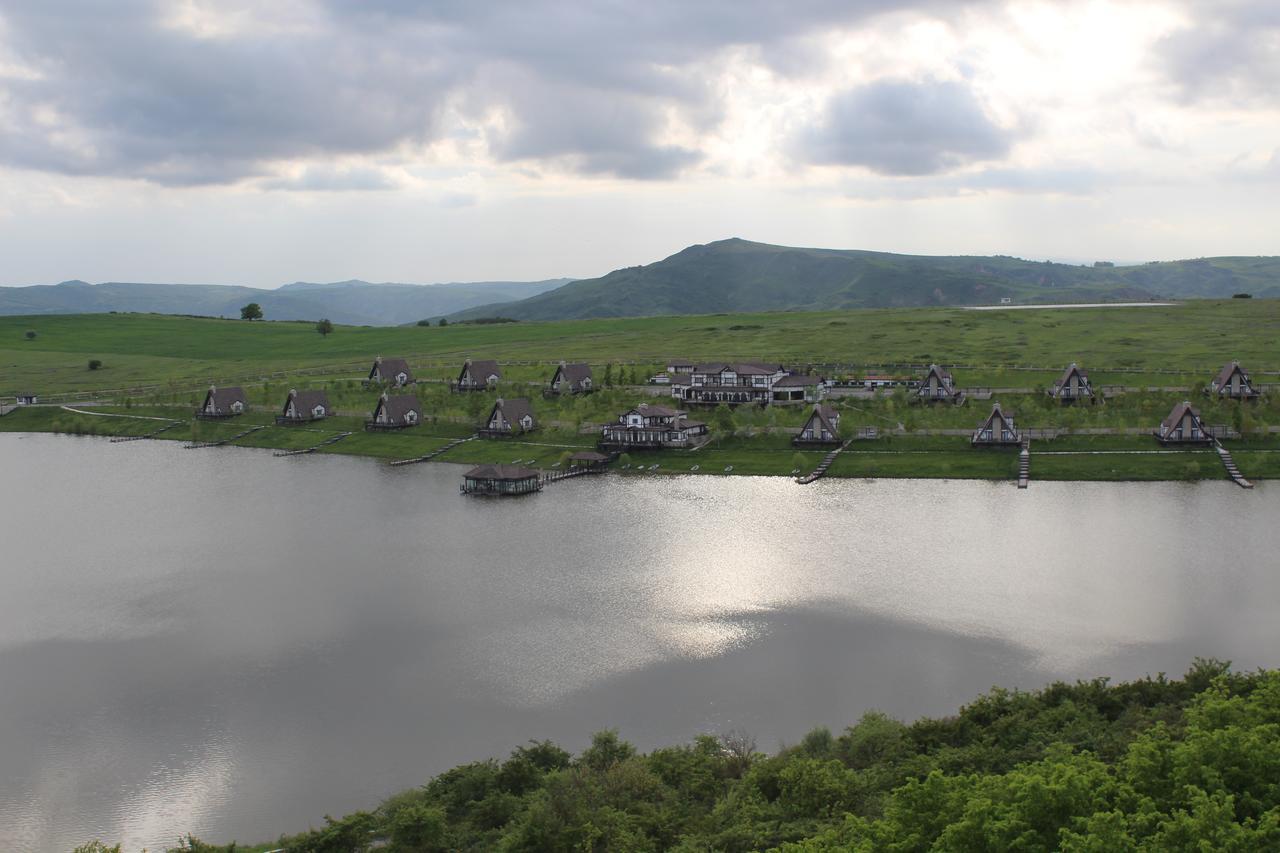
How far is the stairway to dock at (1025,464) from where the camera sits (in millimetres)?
74438

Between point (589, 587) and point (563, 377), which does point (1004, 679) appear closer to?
point (589, 587)

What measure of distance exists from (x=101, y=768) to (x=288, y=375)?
114m

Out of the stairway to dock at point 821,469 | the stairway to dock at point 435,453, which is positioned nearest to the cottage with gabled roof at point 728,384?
the stairway to dock at point 821,469

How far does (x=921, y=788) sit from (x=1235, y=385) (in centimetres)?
8037

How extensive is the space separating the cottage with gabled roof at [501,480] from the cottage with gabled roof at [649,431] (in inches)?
463

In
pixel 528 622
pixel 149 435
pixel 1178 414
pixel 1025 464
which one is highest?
pixel 1178 414

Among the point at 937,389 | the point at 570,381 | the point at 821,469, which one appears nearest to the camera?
the point at 821,469

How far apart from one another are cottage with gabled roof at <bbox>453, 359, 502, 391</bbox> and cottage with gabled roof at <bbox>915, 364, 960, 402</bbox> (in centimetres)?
4791

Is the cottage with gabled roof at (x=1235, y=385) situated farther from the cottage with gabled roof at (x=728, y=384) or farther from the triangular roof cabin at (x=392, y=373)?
the triangular roof cabin at (x=392, y=373)

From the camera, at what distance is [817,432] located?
286 ft

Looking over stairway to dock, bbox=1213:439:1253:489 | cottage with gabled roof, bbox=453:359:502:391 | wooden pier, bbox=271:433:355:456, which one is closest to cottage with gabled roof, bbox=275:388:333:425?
wooden pier, bbox=271:433:355:456

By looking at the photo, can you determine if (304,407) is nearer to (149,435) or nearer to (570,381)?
(149,435)

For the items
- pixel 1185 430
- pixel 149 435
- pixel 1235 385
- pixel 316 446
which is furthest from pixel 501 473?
pixel 1235 385

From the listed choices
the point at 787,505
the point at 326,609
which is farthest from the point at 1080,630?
the point at 326,609
